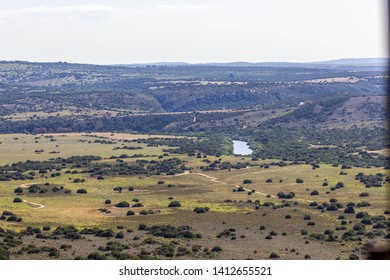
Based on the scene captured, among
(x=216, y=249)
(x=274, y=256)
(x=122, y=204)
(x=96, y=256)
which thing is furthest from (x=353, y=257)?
(x=122, y=204)

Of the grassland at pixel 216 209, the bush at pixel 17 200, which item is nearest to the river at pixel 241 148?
the grassland at pixel 216 209

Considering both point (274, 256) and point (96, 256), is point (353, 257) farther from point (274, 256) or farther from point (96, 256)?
point (96, 256)

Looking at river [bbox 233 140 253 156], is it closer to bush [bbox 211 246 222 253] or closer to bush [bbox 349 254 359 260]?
bush [bbox 211 246 222 253]

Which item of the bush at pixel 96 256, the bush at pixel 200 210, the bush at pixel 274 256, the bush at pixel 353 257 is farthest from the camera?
the bush at pixel 200 210

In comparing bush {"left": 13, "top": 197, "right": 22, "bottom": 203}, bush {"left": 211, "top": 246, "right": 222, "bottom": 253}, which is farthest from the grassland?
bush {"left": 13, "top": 197, "right": 22, "bottom": 203}

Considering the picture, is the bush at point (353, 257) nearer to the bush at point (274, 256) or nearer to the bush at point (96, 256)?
the bush at point (274, 256)

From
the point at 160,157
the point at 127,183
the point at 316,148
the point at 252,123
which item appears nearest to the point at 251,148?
the point at 316,148

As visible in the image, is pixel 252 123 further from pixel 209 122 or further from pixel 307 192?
pixel 307 192
